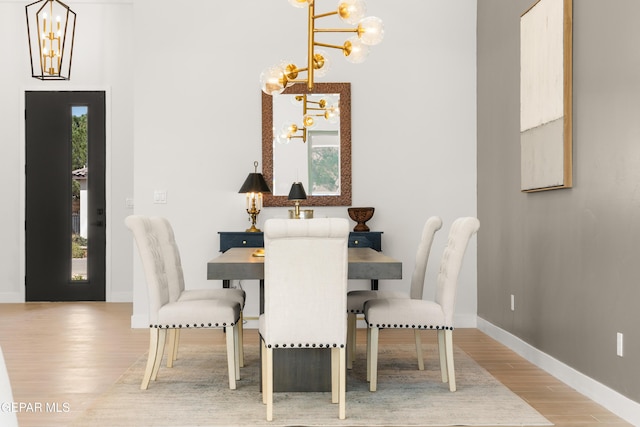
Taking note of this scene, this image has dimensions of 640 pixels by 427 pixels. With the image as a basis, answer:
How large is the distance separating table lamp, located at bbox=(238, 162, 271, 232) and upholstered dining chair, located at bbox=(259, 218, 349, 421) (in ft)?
8.21

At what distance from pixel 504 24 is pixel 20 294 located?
5.76 meters

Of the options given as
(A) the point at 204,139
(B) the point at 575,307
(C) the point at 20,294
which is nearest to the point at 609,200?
(B) the point at 575,307

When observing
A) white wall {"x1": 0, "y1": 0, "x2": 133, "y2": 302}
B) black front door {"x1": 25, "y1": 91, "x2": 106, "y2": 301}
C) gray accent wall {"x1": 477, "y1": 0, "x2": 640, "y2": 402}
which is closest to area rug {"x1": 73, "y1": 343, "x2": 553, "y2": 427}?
gray accent wall {"x1": 477, "y1": 0, "x2": 640, "y2": 402}

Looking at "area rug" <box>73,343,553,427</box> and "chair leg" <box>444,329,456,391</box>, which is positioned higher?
"chair leg" <box>444,329,456,391</box>

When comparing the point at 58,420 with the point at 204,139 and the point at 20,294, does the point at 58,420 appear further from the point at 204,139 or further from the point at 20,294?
the point at 20,294

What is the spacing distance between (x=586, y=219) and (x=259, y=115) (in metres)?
3.14

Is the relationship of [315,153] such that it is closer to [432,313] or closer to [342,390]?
[432,313]

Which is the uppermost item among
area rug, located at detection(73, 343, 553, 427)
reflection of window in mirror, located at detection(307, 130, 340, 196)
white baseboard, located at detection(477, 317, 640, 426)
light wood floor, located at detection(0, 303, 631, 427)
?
reflection of window in mirror, located at detection(307, 130, 340, 196)

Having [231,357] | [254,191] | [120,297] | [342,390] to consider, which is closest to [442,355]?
[342,390]

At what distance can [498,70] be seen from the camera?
523cm

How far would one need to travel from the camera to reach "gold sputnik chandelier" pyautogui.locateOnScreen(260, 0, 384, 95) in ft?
11.5

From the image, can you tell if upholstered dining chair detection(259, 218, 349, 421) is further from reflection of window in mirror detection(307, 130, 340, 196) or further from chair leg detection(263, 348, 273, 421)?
reflection of window in mirror detection(307, 130, 340, 196)

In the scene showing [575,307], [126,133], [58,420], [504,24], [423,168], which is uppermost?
[504,24]

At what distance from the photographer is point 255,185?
18.1 ft
